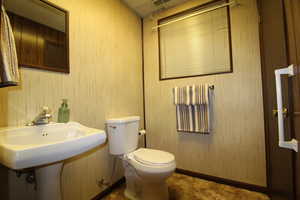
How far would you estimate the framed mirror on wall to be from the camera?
5.31 ft

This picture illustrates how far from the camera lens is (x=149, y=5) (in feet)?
6.13

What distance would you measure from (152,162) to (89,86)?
2.98ft

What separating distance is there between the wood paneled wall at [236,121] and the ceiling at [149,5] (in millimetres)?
89

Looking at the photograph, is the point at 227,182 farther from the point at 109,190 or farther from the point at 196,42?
the point at 196,42

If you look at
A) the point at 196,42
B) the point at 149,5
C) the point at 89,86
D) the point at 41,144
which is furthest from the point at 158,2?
the point at 41,144

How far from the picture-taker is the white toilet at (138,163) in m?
1.17

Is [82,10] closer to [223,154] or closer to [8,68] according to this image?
[8,68]

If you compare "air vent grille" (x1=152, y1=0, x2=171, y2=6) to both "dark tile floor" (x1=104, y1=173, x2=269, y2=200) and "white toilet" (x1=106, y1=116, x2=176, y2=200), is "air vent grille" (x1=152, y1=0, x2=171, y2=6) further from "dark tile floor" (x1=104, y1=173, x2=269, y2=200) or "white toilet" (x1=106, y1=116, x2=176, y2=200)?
"dark tile floor" (x1=104, y1=173, x2=269, y2=200)

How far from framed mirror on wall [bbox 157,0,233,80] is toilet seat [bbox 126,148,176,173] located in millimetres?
1048

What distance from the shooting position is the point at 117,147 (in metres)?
1.41

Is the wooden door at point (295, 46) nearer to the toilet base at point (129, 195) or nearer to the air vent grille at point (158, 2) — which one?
the toilet base at point (129, 195)

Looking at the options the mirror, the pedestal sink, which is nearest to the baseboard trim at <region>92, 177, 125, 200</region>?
the pedestal sink

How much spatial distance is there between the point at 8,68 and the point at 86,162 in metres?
0.96

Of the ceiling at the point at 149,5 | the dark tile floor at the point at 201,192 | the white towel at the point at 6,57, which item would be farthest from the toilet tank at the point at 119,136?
the ceiling at the point at 149,5
